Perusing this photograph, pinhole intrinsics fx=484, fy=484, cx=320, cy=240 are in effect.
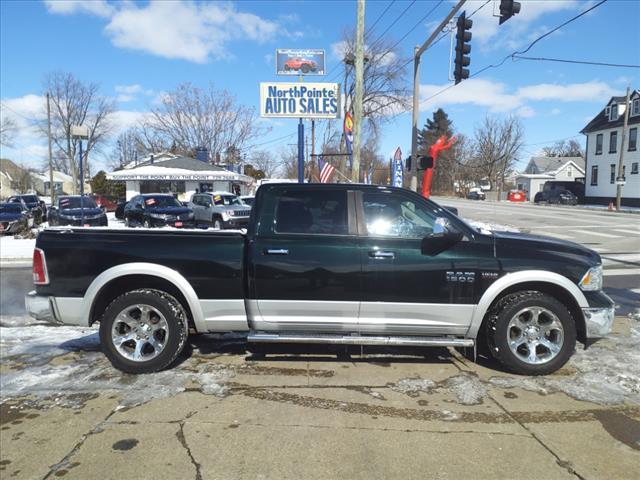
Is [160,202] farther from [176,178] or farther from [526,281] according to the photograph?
[526,281]

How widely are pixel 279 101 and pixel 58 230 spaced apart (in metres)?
13.5

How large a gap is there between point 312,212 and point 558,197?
53.1 meters

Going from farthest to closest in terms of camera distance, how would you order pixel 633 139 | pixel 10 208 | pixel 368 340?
pixel 633 139 < pixel 10 208 < pixel 368 340

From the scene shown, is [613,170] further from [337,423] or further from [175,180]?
[337,423]

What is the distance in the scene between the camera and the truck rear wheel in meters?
4.66

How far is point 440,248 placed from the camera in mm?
4598

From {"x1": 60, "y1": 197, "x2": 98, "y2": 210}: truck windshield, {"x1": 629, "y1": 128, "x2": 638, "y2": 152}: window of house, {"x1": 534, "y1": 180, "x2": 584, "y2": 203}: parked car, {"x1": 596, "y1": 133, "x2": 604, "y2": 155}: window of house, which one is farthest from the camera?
{"x1": 534, "y1": 180, "x2": 584, "y2": 203}: parked car

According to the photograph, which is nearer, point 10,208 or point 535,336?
point 535,336

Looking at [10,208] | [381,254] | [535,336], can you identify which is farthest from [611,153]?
[381,254]

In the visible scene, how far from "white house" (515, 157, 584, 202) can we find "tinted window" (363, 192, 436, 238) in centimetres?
7262

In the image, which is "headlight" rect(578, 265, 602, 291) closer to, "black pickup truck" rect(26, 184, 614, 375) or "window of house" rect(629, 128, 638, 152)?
"black pickup truck" rect(26, 184, 614, 375)

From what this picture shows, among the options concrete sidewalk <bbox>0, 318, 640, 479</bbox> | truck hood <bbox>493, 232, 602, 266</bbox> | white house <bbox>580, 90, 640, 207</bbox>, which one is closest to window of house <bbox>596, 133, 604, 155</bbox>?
white house <bbox>580, 90, 640, 207</bbox>

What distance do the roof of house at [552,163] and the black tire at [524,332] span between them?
85.0 meters

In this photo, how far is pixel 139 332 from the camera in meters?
4.73
